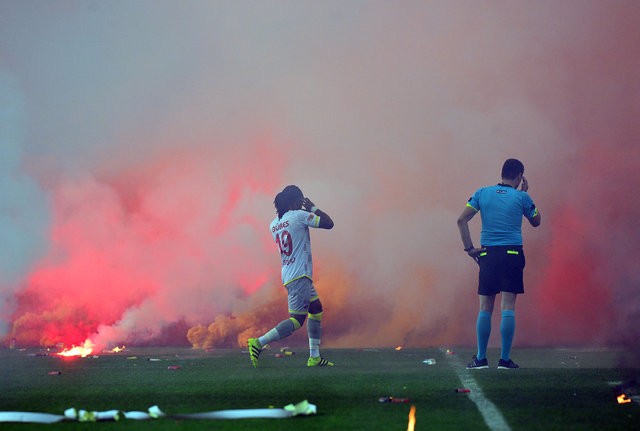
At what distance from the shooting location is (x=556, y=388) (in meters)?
7.91

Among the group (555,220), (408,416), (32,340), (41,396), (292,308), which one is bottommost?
(408,416)

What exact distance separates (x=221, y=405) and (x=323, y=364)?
4.76m

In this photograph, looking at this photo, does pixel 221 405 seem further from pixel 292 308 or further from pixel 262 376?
pixel 292 308

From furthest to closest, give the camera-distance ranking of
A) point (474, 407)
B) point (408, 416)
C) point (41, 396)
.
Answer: point (41, 396) → point (474, 407) → point (408, 416)

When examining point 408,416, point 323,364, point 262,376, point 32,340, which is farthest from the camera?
point 32,340

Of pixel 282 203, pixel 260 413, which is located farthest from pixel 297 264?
pixel 260 413

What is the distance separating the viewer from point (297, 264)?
1171 centimetres

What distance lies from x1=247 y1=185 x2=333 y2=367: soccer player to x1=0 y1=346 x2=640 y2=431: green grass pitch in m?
0.34

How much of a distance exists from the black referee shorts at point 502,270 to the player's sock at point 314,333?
2101 millimetres

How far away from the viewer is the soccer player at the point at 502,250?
10523mm

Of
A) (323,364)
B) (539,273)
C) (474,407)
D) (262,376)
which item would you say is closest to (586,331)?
(539,273)

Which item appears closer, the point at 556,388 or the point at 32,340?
the point at 556,388

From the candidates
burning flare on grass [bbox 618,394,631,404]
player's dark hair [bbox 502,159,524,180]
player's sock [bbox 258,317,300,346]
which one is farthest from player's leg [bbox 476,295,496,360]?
burning flare on grass [bbox 618,394,631,404]

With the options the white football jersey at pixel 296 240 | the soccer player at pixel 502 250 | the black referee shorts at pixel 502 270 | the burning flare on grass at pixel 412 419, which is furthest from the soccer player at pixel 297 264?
the burning flare on grass at pixel 412 419
